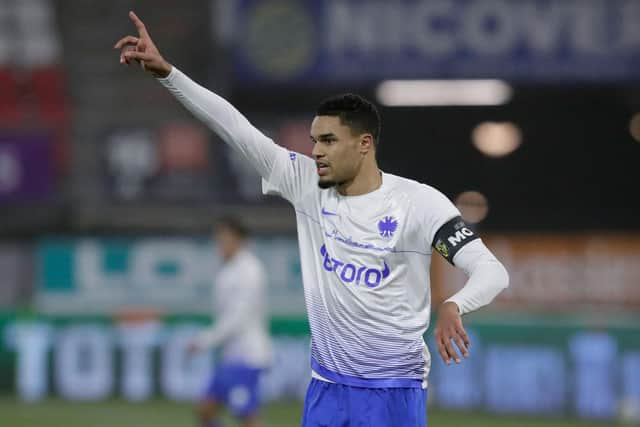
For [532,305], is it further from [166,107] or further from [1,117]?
[1,117]

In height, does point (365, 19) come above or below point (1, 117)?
above

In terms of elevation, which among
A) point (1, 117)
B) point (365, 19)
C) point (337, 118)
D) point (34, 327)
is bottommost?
point (34, 327)

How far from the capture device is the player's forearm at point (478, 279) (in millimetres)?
5289

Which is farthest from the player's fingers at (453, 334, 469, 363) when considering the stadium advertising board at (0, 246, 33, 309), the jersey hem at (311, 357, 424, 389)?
the stadium advertising board at (0, 246, 33, 309)

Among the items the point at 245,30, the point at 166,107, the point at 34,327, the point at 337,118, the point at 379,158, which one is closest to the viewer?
the point at 337,118

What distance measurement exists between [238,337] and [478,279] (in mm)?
6278

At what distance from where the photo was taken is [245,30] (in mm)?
17188

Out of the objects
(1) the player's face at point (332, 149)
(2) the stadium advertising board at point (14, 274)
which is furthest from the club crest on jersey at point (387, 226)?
(2) the stadium advertising board at point (14, 274)

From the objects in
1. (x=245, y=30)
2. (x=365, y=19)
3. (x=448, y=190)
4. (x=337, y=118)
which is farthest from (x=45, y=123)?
(x=337, y=118)

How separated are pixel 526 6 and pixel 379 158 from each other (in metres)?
3.64

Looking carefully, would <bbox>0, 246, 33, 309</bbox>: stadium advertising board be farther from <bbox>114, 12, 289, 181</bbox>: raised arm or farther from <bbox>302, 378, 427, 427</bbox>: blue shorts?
<bbox>302, 378, 427, 427</bbox>: blue shorts

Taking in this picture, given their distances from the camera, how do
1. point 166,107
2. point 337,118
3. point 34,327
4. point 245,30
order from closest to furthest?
1. point 337,118
2. point 34,327
3. point 245,30
4. point 166,107

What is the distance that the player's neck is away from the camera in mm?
5828

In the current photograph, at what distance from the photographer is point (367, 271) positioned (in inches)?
224
